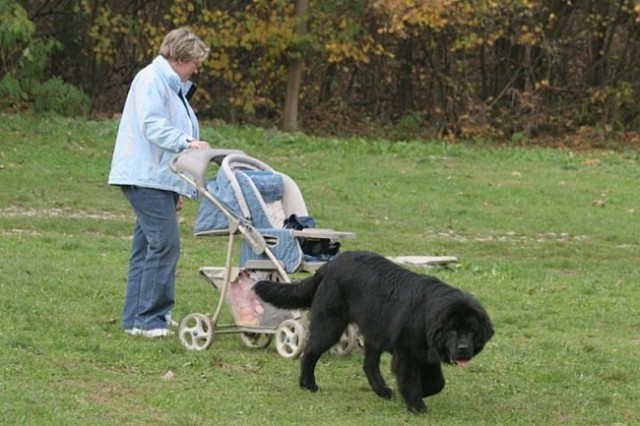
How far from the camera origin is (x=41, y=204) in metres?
15.4

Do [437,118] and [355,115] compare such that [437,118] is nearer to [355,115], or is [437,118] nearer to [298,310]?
[355,115]

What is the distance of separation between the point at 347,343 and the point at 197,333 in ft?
3.05

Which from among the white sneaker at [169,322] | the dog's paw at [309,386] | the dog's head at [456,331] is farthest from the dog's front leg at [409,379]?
the white sneaker at [169,322]

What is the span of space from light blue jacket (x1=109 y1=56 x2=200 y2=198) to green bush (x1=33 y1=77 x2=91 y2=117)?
15534 millimetres

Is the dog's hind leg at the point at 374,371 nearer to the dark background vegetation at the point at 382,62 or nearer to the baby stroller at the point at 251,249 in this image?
the baby stroller at the point at 251,249

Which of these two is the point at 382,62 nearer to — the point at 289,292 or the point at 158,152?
the point at 158,152

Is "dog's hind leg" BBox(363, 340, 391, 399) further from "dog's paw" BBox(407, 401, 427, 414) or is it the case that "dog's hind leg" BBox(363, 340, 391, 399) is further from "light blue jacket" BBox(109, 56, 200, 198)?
"light blue jacket" BBox(109, 56, 200, 198)

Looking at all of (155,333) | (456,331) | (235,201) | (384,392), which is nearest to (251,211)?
(235,201)

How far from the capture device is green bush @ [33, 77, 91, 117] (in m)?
23.4

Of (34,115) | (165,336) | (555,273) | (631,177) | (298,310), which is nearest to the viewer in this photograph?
(298,310)

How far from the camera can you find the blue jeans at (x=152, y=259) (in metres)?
8.24

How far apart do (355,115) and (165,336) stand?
19.5 meters

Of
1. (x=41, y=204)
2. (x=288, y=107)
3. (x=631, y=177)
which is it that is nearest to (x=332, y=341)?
(x=41, y=204)

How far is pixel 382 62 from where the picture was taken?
2742 centimetres
